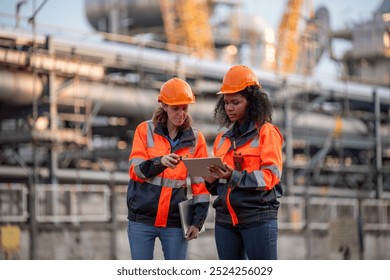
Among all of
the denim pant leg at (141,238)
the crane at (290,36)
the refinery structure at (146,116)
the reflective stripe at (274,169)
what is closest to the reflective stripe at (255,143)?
the reflective stripe at (274,169)

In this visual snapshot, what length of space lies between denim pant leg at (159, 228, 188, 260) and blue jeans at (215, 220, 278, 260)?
200mm

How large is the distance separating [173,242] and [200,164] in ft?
1.66

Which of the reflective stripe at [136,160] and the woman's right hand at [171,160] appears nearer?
the woman's right hand at [171,160]

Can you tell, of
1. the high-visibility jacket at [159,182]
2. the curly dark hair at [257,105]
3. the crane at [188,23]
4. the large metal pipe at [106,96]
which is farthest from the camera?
the crane at [188,23]

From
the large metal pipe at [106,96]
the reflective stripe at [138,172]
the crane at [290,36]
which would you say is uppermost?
the crane at [290,36]

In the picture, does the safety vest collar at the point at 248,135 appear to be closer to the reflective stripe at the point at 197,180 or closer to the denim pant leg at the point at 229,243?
the reflective stripe at the point at 197,180

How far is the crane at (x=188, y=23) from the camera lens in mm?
29609

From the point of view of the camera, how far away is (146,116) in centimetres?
1833

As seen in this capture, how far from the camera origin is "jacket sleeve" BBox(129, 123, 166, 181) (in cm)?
431

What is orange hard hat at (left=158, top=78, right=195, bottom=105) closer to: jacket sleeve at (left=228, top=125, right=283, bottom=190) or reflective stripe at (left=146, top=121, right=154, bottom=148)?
reflective stripe at (left=146, top=121, right=154, bottom=148)

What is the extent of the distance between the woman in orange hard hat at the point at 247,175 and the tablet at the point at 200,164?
0.04 metres

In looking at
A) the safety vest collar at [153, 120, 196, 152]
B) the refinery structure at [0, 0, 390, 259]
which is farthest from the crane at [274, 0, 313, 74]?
the safety vest collar at [153, 120, 196, 152]

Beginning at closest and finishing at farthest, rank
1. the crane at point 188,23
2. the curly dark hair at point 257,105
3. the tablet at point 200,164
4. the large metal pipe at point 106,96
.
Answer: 1. the tablet at point 200,164
2. the curly dark hair at point 257,105
3. the large metal pipe at point 106,96
4. the crane at point 188,23

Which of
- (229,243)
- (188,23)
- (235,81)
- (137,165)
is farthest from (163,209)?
(188,23)
